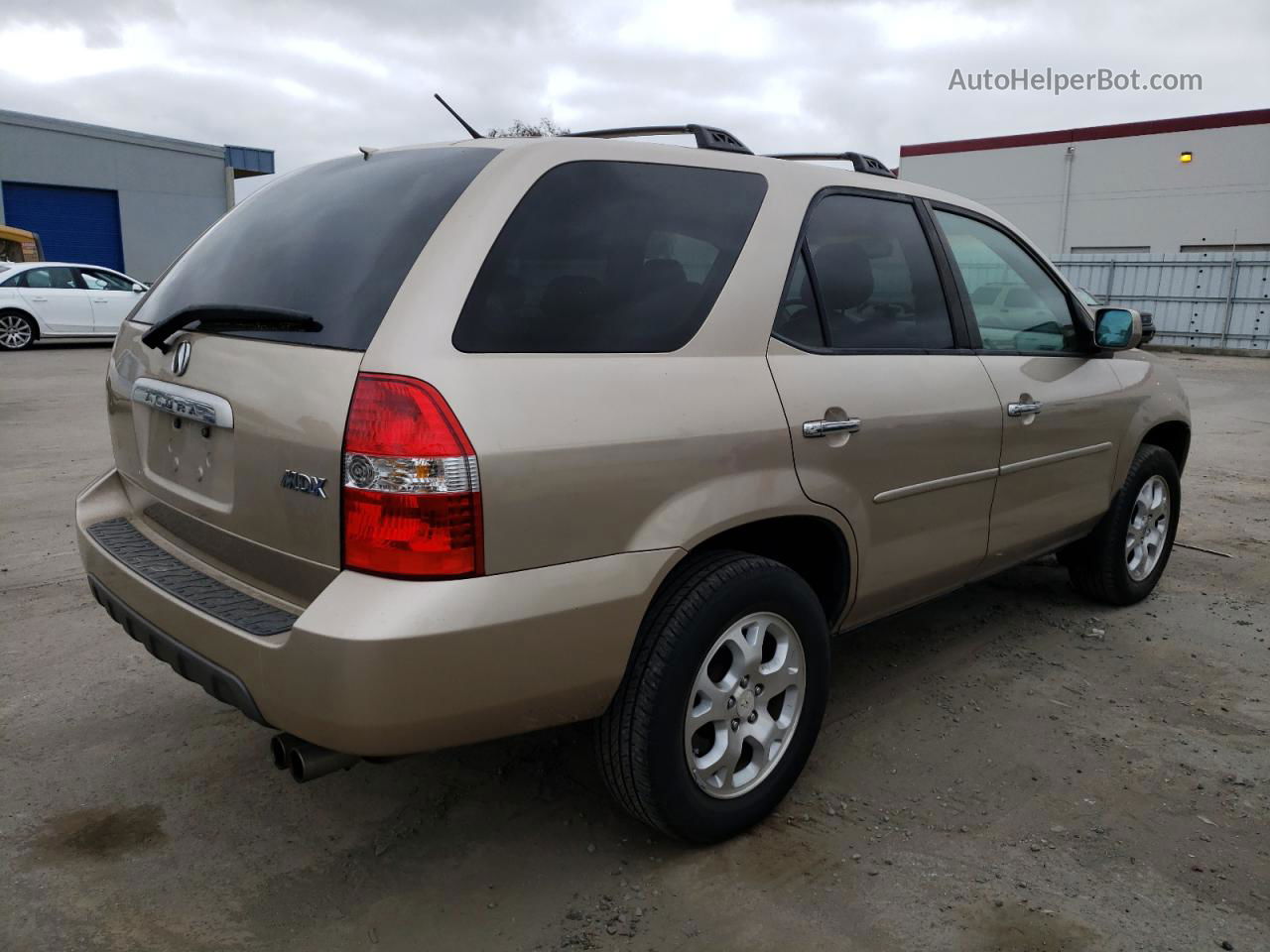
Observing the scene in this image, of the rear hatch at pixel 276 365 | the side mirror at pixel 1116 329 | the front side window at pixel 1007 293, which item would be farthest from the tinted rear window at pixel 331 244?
the side mirror at pixel 1116 329

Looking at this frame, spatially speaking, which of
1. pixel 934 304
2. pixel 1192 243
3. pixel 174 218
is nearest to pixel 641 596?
pixel 934 304

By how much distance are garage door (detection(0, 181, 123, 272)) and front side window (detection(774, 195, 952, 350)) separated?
3172cm

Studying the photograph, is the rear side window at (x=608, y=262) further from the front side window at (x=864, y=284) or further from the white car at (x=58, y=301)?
the white car at (x=58, y=301)

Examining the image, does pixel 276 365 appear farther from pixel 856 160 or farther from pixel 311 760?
pixel 856 160

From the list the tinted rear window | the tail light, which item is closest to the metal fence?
the tinted rear window

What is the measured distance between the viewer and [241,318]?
7.45 ft

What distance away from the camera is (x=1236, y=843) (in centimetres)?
266

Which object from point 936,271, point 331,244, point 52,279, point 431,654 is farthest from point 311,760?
point 52,279

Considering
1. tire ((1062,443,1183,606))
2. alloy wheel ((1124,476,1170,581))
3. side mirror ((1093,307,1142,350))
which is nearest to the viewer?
side mirror ((1093,307,1142,350))

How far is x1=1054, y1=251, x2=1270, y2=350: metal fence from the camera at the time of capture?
21.0 metres

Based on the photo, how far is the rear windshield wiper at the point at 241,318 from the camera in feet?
7.30

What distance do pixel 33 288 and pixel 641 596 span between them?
16.8 metres

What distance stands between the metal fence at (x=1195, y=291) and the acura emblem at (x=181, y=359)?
23.1 m

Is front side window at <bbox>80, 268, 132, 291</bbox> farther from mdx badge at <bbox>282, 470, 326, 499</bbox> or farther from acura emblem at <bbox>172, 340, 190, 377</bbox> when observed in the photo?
mdx badge at <bbox>282, 470, 326, 499</bbox>
